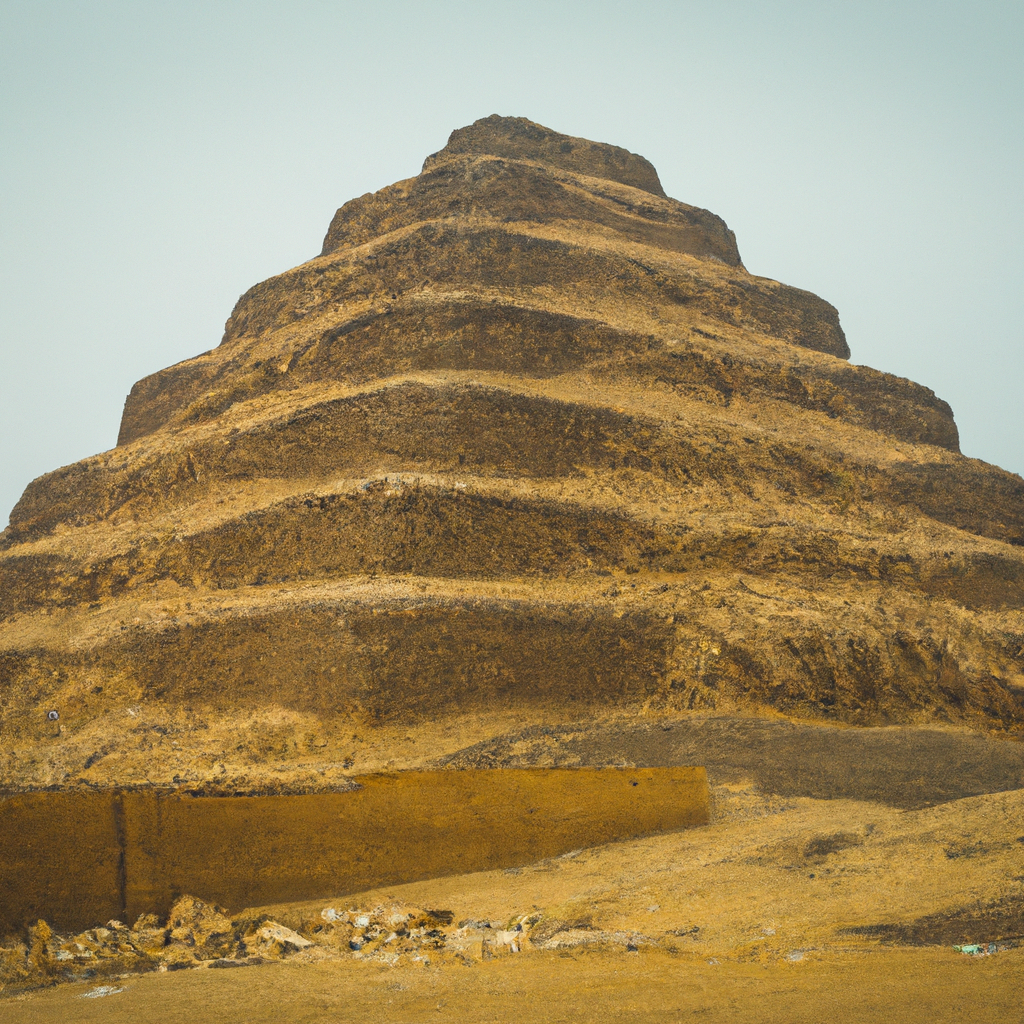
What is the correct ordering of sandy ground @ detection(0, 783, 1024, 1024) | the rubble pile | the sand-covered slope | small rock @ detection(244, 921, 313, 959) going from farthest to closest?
the sand-covered slope → small rock @ detection(244, 921, 313, 959) → the rubble pile → sandy ground @ detection(0, 783, 1024, 1024)

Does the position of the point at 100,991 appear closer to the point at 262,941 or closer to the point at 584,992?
the point at 262,941

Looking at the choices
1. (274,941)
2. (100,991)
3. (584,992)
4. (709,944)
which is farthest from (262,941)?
(709,944)

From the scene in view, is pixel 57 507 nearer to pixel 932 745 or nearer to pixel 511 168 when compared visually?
pixel 511 168

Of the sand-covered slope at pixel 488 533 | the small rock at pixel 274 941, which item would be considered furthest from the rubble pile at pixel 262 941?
the sand-covered slope at pixel 488 533

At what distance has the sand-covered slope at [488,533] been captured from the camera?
16.8 feet

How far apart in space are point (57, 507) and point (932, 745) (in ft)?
21.3

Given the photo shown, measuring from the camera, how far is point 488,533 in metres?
5.63

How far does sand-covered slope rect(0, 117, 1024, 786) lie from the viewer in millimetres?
5129

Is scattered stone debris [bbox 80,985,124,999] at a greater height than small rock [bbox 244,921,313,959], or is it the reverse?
scattered stone debris [bbox 80,985,124,999]

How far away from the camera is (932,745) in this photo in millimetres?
5148

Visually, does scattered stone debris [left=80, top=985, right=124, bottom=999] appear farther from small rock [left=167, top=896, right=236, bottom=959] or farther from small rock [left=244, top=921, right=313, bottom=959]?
small rock [left=244, top=921, right=313, bottom=959]

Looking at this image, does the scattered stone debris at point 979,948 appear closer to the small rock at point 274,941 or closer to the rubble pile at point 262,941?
the rubble pile at point 262,941

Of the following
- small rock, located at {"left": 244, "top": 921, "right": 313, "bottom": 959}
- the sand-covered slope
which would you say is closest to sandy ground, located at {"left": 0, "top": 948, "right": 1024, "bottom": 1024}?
small rock, located at {"left": 244, "top": 921, "right": 313, "bottom": 959}

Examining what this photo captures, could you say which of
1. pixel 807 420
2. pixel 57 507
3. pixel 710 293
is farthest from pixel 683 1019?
pixel 710 293
